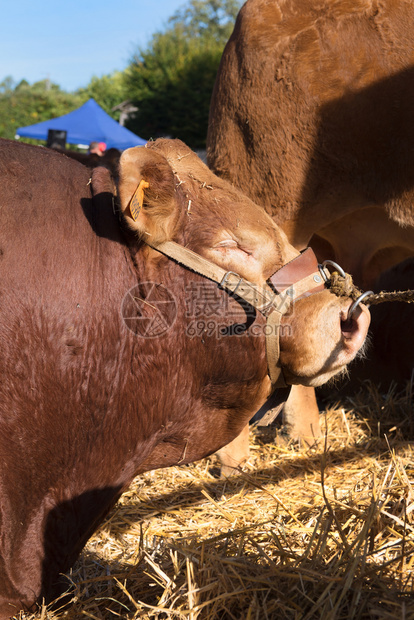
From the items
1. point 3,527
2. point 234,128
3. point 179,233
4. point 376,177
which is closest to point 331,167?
point 376,177

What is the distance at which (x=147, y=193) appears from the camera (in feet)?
6.12

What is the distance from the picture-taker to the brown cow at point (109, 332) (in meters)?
1.86

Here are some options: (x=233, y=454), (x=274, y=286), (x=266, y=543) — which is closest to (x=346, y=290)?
(x=274, y=286)

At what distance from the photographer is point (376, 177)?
329 cm

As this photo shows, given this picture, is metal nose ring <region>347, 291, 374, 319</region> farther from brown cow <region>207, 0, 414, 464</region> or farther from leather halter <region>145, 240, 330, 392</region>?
brown cow <region>207, 0, 414, 464</region>

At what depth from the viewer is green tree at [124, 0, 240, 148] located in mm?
24828

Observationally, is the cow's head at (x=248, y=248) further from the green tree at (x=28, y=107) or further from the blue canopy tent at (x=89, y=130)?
the green tree at (x=28, y=107)

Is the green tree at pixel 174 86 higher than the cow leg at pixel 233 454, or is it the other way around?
the green tree at pixel 174 86

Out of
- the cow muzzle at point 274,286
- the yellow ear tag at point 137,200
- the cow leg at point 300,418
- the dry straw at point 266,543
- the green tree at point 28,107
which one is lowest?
the cow leg at point 300,418

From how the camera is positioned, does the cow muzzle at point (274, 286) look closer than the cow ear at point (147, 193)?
No

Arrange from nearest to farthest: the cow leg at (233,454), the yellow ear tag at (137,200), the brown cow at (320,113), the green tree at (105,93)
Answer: the yellow ear tag at (137,200)
the brown cow at (320,113)
the cow leg at (233,454)
the green tree at (105,93)

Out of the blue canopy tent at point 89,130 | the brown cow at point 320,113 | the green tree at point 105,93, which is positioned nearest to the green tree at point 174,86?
the blue canopy tent at point 89,130

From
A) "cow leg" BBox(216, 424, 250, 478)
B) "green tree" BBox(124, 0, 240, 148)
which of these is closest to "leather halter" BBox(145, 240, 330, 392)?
"cow leg" BBox(216, 424, 250, 478)

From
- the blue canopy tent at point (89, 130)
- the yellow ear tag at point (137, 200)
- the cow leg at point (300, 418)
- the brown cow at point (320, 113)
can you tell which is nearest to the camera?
the yellow ear tag at point (137, 200)
